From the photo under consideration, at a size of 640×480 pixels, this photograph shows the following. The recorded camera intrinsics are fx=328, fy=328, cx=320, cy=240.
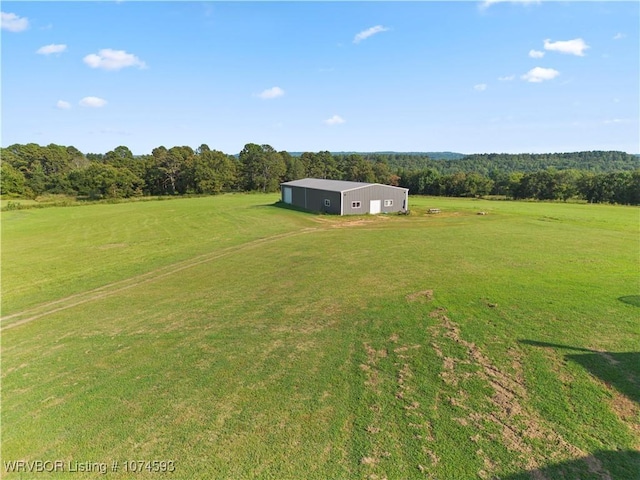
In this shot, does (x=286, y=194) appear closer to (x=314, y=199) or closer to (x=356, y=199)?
(x=314, y=199)

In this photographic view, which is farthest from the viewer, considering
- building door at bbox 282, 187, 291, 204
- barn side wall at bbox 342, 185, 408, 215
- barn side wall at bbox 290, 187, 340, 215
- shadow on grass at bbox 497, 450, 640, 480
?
building door at bbox 282, 187, 291, 204

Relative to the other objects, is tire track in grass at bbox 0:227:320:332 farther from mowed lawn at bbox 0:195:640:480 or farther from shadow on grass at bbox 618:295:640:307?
shadow on grass at bbox 618:295:640:307

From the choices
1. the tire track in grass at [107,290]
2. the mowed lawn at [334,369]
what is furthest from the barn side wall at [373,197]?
the mowed lawn at [334,369]

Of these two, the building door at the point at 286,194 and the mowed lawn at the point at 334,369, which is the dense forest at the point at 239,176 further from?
the mowed lawn at the point at 334,369

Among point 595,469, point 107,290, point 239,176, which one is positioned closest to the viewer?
point 595,469

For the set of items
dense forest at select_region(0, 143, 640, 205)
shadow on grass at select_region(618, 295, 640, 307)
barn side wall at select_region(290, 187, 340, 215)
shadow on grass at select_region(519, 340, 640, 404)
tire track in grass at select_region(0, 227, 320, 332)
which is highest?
dense forest at select_region(0, 143, 640, 205)

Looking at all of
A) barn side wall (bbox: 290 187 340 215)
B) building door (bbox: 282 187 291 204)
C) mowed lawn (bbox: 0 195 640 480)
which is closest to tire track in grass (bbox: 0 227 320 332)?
mowed lawn (bbox: 0 195 640 480)

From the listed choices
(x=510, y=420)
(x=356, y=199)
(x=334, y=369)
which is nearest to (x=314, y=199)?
(x=356, y=199)
